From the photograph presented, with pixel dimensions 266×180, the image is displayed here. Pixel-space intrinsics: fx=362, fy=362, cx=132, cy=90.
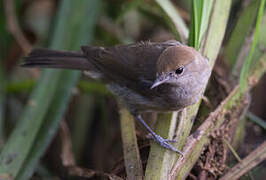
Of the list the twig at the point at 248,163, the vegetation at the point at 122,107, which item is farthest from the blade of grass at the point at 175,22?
the twig at the point at 248,163

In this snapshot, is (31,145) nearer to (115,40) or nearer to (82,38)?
(82,38)

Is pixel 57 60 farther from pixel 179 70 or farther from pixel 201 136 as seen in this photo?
pixel 201 136

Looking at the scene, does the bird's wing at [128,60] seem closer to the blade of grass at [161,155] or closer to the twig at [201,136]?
the blade of grass at [161,155]

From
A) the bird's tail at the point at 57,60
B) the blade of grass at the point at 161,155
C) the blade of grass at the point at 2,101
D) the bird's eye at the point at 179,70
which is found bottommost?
the blade of grass at the point at 2,101

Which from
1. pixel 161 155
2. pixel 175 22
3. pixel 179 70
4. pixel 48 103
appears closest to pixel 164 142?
pixel 161 155

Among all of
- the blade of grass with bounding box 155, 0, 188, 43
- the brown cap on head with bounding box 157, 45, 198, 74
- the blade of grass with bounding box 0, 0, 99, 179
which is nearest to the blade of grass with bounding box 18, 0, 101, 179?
the blade of grass with bounding box 0, 0, 99, 179
